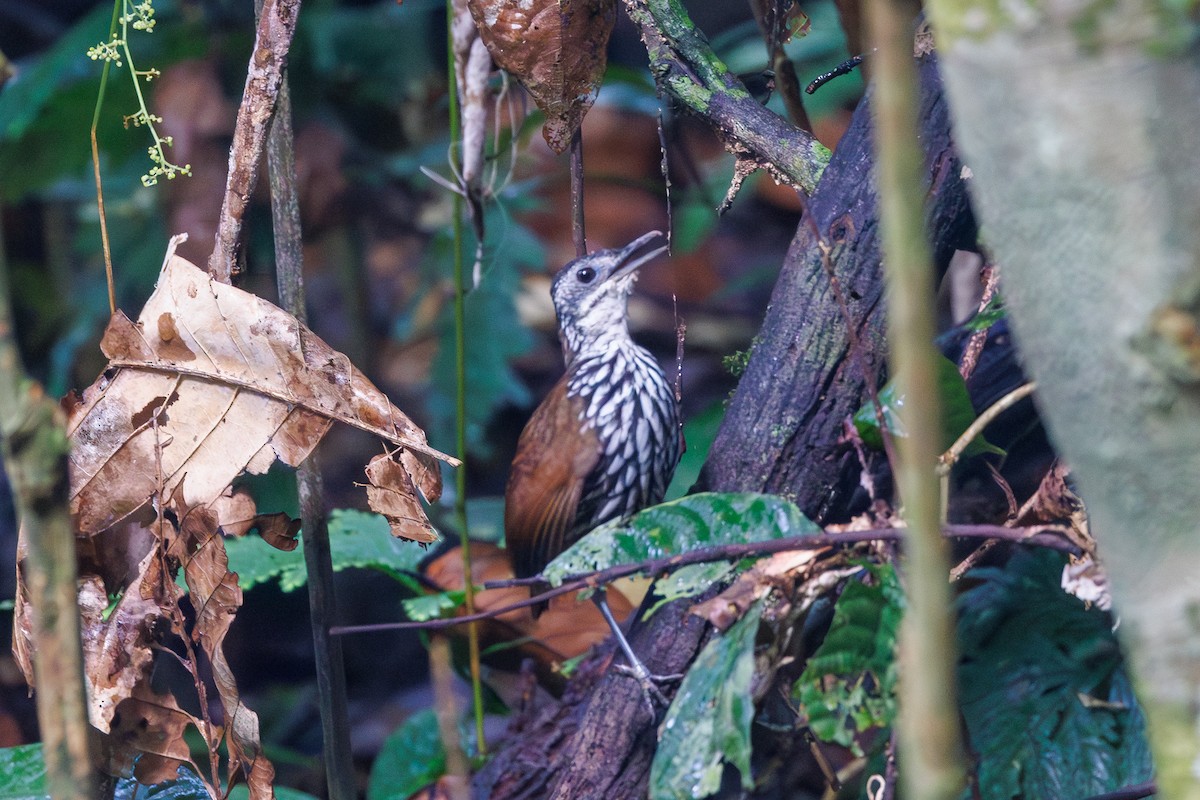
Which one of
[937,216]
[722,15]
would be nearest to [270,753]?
[937,216]

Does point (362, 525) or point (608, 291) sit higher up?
point (608, 291)

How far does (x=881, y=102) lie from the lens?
631 mm

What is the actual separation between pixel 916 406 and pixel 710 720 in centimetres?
84

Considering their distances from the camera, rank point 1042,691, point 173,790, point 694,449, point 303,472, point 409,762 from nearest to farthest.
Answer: point 303,472, point 173,790, point 1042,691, point 409,762, point 694,449

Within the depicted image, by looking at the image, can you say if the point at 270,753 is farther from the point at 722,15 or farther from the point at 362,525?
the point at 722,15

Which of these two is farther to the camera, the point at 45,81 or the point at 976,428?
the point at 45,81

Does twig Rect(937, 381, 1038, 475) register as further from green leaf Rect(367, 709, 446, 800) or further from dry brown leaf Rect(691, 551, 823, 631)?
green leaf Rect(367, 709, 446, 800)

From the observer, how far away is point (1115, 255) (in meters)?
0.72

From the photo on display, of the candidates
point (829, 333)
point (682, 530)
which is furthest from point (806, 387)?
point (682, 530)

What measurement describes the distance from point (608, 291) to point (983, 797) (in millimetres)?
1497

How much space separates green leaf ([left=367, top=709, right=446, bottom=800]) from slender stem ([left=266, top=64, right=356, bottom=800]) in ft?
2.60

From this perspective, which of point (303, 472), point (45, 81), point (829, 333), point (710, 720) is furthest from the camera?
point (45, 81)

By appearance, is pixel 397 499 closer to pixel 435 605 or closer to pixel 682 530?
Result: pixel 682 530

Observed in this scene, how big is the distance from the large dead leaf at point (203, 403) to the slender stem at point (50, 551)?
65 cm
